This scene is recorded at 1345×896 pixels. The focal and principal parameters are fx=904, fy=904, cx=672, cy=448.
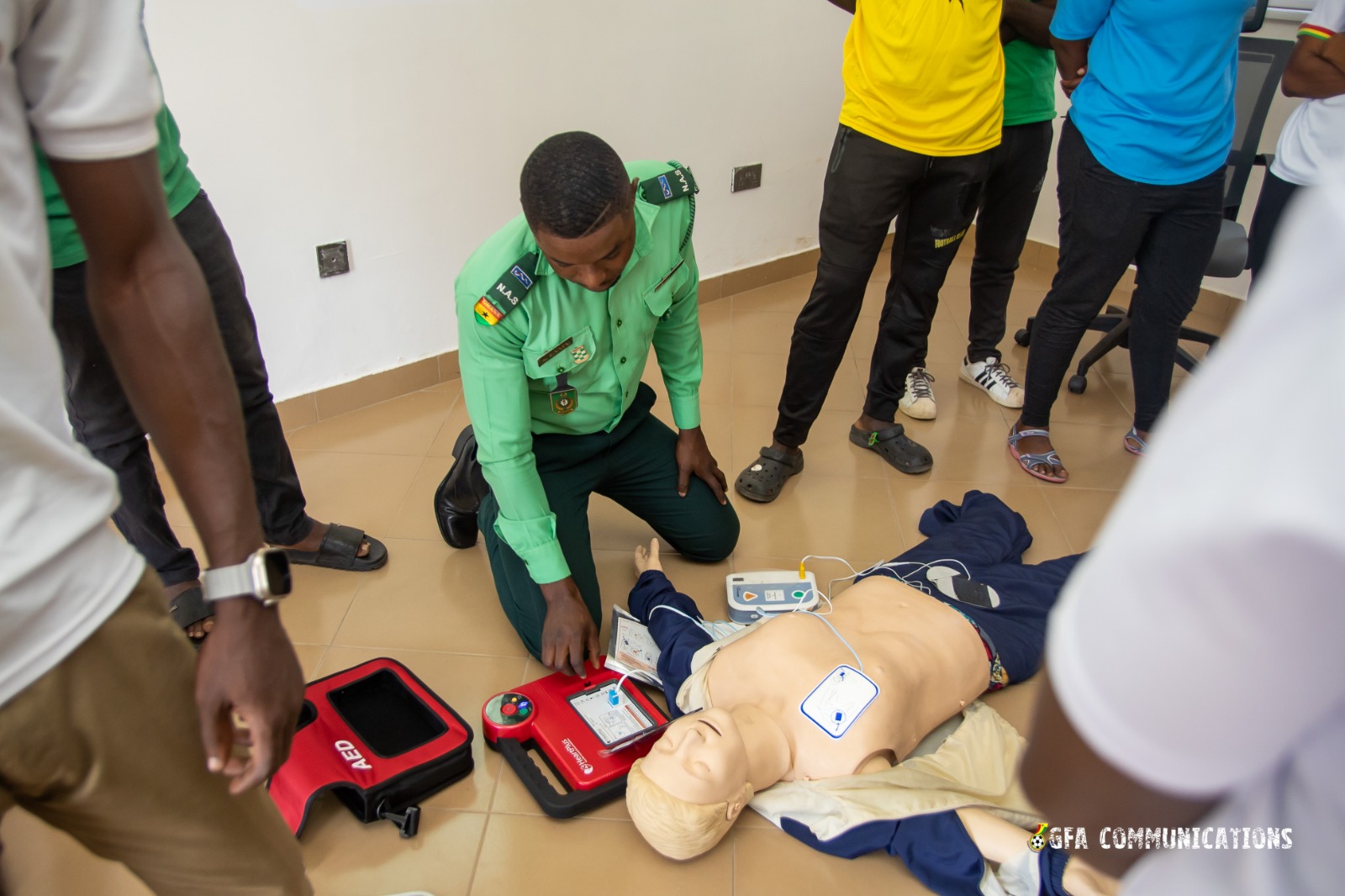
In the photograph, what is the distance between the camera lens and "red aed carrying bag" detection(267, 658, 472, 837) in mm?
1575

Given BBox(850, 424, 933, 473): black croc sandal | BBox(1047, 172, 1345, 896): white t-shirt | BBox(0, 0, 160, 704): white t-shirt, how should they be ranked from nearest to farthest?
BBox(1047, 172, 1345, 896): white t-shirt
BBox(0, 0, 160, 704): white t-shirt
BBox(850, 424, 933, 473): black croc sandal

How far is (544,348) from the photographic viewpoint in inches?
68.5

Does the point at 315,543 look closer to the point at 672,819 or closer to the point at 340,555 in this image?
the point at 340,555

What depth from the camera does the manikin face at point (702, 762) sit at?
1456mm

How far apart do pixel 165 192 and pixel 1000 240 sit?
7.48 ft

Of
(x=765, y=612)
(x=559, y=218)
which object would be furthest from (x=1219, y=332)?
(x=559, y=218)

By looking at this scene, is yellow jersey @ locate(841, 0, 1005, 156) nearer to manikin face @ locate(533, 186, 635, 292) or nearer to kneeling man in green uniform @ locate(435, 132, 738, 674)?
kneeling man in green uniform @ locate(435, 132, 738, 674)

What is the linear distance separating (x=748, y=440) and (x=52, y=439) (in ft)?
7.35

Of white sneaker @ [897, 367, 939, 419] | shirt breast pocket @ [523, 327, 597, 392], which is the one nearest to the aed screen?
shirt breast pocket @ [523, 327, 597, 392]

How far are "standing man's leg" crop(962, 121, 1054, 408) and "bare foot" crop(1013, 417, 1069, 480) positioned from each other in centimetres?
31

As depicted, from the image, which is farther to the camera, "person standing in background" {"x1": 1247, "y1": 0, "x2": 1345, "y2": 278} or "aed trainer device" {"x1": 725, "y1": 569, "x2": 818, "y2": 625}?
"person standing in background" {"x1": 1247, "y1": 0, "x2": 1345, "y2": 278}

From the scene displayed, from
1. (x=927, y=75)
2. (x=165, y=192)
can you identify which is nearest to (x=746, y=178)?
(x=927, y=75)

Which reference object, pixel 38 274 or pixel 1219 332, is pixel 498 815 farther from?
pixel 1219 332

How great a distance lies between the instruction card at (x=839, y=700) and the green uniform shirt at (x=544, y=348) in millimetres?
552
